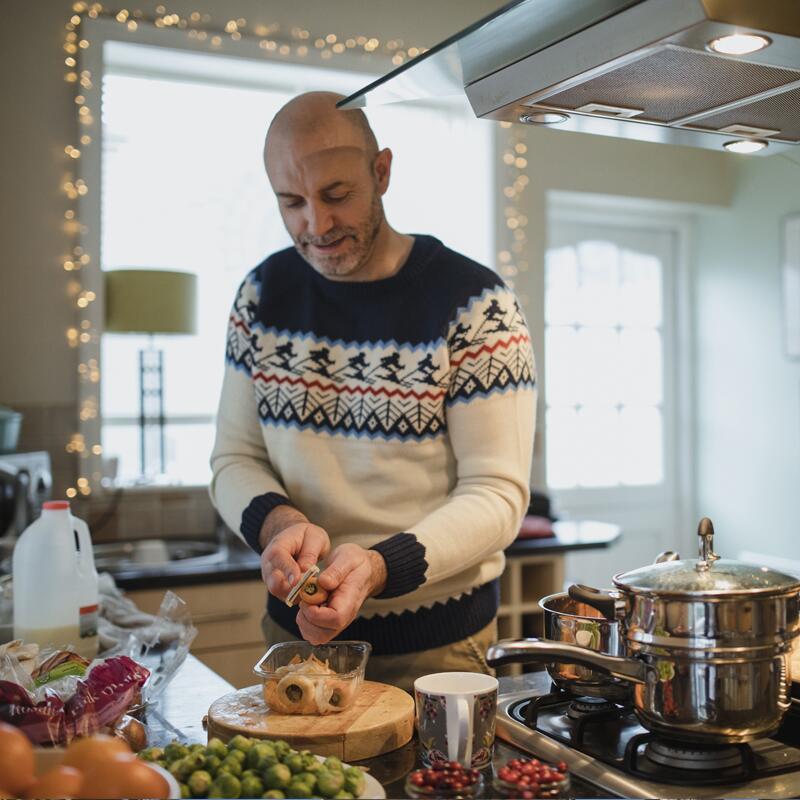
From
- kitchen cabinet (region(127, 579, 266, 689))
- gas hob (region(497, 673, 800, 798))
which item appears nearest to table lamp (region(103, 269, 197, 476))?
kitchen cabinet (region(127, 579, 266, 689))

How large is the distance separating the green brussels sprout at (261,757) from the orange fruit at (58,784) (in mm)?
239

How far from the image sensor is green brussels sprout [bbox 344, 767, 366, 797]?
3.01 feet

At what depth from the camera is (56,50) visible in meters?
3.15

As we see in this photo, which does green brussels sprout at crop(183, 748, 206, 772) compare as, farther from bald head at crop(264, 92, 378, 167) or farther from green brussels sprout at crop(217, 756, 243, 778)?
bald head at crop(264, 92, 378, 167)

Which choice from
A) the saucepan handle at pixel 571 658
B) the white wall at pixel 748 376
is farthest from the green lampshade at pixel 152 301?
the white wall at pixel 748 376

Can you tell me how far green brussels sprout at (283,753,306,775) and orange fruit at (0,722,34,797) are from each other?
0.27 metres

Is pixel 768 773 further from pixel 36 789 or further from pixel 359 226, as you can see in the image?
pixel 359 226

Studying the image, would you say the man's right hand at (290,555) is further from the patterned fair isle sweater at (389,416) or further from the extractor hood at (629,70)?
the extractor hood at (629,70)

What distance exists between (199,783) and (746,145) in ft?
3.35

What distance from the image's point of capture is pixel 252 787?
0.90 m

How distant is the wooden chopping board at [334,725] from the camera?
1.08 m

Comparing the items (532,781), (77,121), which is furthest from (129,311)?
(532,781)

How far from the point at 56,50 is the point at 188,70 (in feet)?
1.56

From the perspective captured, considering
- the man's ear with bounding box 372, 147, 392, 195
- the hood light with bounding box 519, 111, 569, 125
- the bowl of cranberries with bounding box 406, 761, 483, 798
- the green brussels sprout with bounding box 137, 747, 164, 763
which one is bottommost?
the bowl of cranberries with bounding box 406, 761, 483, 798
